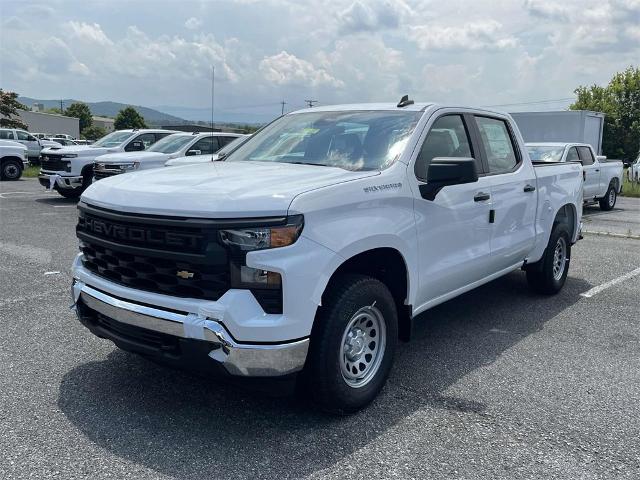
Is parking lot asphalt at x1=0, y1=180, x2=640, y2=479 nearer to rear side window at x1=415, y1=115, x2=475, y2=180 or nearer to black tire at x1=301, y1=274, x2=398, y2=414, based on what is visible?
black tire at x1=301, y1=274, x2=398, y2=414

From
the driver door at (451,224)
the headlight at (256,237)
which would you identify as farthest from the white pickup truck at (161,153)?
the headlight at (256,237)

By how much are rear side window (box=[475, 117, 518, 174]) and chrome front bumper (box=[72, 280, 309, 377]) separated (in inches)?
109

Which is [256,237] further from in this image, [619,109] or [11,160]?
[619,109]

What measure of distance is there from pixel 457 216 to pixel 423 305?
727mm

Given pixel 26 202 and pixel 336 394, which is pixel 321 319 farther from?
pixel 26 202

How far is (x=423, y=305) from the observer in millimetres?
4176

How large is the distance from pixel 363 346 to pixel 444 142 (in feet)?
5.87

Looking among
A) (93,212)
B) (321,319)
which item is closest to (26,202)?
(93,212)

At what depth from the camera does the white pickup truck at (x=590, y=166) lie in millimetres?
14039

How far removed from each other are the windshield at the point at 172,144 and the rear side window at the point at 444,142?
392 inches

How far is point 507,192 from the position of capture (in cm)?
509

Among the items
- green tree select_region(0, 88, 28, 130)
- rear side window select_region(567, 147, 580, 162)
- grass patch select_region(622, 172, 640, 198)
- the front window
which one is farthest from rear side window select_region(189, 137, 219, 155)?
green tree select_region(0, 88, 28, 130)

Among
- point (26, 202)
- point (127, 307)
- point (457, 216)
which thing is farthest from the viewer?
point (26, 202)

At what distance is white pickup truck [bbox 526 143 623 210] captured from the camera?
14039 millimetres
